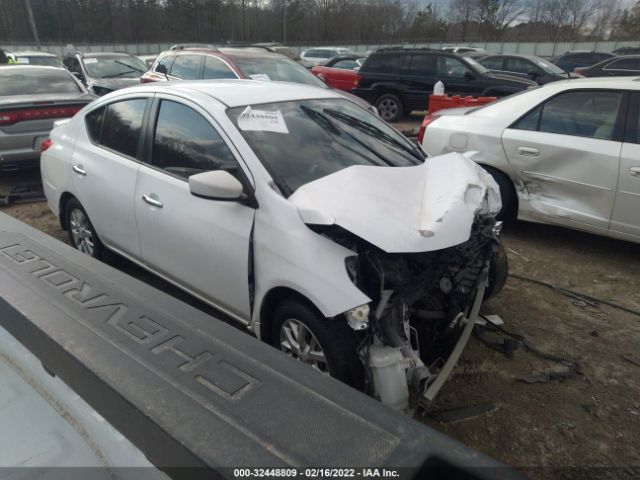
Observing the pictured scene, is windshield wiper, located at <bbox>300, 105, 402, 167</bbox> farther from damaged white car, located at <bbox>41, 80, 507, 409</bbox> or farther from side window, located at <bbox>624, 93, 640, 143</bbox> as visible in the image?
side window, located at <bbox>624, 93, 640, 143</bbox>

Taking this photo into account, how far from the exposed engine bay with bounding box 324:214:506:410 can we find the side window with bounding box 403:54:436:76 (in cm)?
907

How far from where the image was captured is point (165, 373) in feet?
4.24

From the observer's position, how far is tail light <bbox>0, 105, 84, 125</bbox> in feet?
18.7

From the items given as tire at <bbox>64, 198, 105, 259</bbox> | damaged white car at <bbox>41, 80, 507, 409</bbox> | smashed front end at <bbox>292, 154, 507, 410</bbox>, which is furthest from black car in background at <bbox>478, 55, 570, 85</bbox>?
tire at <bbox>64, 198, 105, 259</bbox>

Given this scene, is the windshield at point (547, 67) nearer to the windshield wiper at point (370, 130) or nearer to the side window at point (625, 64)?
the side window at point (625, 64)

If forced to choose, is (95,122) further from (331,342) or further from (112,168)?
(331,342)

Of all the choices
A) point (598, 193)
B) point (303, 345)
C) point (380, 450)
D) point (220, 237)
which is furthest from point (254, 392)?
point (598, 193)

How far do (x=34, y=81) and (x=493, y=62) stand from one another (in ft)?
42.4

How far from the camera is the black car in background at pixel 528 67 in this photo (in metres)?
12.2

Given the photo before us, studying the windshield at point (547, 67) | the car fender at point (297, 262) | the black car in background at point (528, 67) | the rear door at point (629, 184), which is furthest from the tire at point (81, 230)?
the windshield at point (547, 67)

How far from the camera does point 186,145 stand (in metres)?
2.92

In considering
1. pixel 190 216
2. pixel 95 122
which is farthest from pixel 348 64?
pixel 190 216

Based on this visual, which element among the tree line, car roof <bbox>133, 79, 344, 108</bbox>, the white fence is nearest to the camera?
car roof <bbox>133, 79, 344, 108</bbox>

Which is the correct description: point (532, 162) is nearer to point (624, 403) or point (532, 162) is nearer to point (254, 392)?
point (624, 403)
